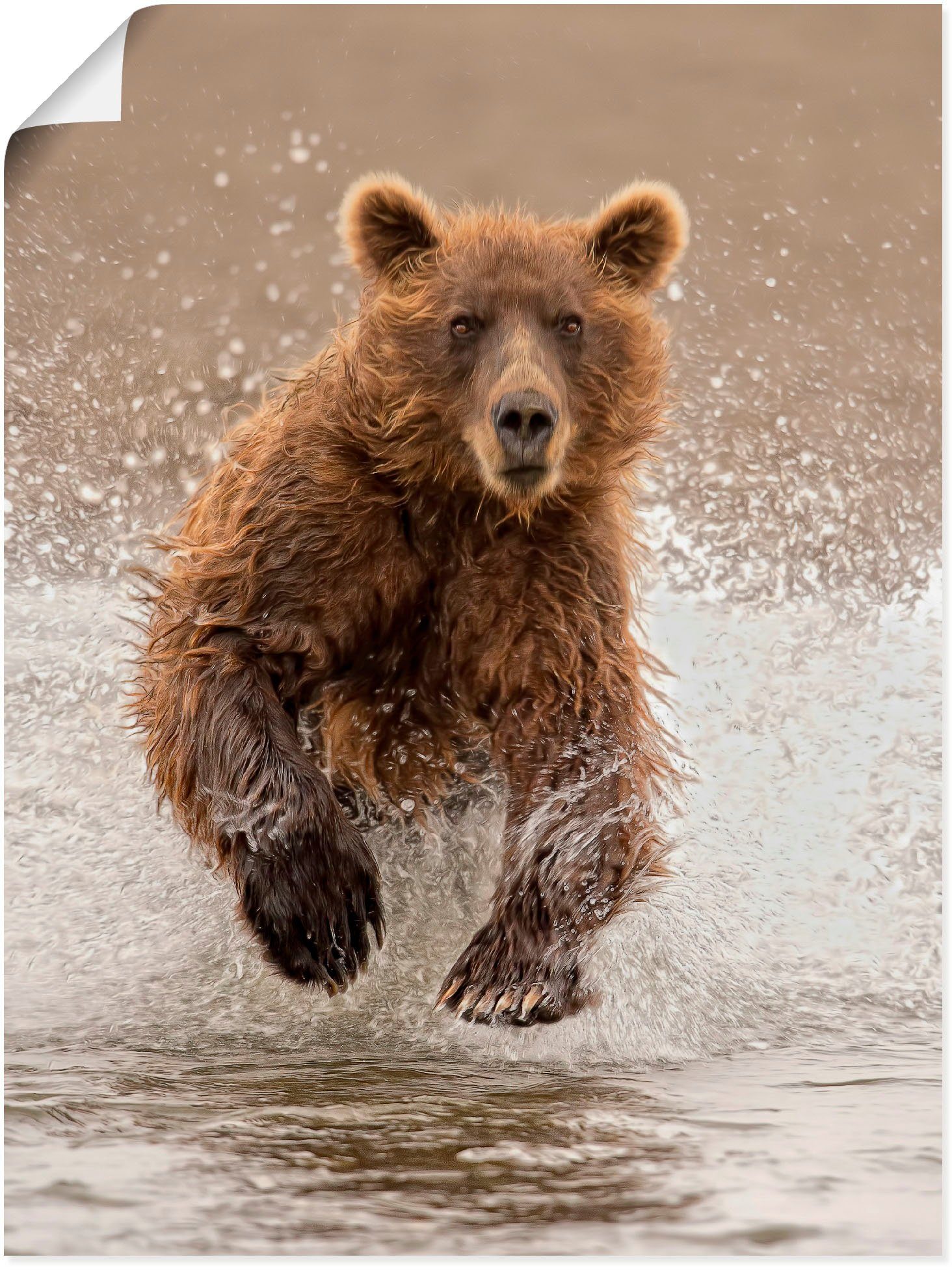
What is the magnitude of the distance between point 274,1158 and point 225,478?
1.89 metres

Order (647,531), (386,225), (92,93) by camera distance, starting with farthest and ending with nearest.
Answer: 1. (647,531)
2. (92,93)
3. (386,225)

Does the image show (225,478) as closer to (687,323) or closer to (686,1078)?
(687,323)

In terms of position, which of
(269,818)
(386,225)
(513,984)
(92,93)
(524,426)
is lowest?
(513,984)

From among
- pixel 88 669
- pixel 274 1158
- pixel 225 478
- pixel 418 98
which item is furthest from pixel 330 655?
pixel 418 98

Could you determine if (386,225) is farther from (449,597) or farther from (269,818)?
(269,818)

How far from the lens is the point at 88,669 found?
4676mm

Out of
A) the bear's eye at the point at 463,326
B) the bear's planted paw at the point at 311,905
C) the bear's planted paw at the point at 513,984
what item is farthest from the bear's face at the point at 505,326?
the bear's planted paw at the point at 513,984

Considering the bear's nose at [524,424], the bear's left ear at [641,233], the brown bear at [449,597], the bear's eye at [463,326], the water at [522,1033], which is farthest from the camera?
the bear's left ear at [641,233]

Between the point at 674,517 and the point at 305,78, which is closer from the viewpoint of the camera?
the point at 305,78

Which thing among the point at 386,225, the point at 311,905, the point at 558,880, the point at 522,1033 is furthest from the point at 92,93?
the point at 522,1033

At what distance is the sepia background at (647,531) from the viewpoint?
3.89m

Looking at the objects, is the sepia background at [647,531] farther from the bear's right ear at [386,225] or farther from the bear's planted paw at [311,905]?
the bear's right ear at [386,225]

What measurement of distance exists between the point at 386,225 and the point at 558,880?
1738mm

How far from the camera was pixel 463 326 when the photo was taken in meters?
3.99
